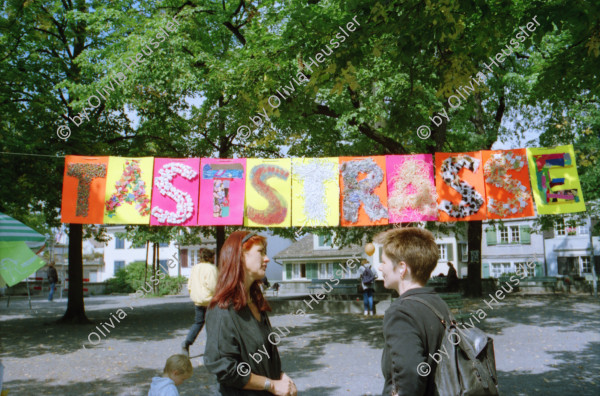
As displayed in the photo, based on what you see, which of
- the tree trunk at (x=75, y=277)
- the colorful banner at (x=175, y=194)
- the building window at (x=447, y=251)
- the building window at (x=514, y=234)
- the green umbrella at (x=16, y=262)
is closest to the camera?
the green umbrella at (x=16, y=262)

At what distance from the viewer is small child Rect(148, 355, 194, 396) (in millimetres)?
4398

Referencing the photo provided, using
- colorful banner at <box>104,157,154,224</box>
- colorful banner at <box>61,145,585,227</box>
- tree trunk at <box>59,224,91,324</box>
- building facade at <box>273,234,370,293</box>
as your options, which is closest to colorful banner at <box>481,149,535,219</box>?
colorful banner at <box>61,145,585,227</box>

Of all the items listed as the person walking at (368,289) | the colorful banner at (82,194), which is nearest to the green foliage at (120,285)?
the person walking at (368,289)

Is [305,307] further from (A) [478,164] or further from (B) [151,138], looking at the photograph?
(A) [478,164]

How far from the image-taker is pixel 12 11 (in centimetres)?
1420

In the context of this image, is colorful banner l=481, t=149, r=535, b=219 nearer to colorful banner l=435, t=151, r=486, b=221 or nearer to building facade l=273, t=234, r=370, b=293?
colorful banner l=435, t=151, r=486, b=221

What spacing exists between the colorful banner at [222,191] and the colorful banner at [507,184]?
4.98 meters

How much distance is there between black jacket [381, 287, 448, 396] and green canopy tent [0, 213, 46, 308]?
315cm

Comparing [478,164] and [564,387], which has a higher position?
[478,164]

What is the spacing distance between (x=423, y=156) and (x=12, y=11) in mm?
12436

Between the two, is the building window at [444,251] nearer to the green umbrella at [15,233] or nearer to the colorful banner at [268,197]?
the colorful banner at [268,197]

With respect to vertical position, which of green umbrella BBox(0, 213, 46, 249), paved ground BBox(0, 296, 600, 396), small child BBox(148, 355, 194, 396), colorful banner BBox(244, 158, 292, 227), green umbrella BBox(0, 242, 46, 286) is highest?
colorful banner BBox(244, 158, 292, 227)

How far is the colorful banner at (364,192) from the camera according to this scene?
1019 cm

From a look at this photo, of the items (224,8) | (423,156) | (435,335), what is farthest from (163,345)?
(224,8)
